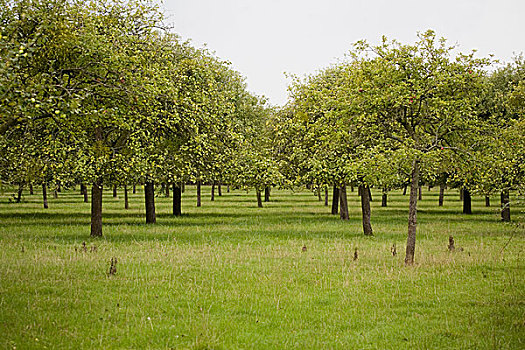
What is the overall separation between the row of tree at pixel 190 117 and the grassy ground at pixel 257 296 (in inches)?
104

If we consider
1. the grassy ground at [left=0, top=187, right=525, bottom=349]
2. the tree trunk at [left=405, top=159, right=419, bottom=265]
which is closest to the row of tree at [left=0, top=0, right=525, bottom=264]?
the tree trunk at [left=405, top=159, right=419, bottom=265]

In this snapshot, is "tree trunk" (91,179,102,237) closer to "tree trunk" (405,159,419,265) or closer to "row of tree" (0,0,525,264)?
"row of tree" (0,0,525,264)

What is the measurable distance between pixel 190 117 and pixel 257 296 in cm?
1345

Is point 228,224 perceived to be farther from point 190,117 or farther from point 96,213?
point 190,117

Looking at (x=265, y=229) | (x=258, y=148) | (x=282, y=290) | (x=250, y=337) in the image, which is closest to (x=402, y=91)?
(x=282, y=290)

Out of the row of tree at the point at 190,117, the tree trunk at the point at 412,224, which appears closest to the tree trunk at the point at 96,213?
the row of tree at the point at 190,117

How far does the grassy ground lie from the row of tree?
2.63 m

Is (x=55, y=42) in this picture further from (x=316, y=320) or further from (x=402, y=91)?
(x=316, y=320)

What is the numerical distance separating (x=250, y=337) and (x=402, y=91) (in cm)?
1008

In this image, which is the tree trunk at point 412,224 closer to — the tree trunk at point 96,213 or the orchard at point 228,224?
the orchard at point 228,224

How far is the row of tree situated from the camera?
15.6 m

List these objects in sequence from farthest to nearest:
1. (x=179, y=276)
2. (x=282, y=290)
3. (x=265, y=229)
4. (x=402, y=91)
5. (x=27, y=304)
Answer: (x=265, y=229) < (x=402, y=91) < (x=179, y=276) < (x=282, y=290) < (x=27, y=304)

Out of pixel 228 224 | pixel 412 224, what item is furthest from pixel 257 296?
pixel 228 224

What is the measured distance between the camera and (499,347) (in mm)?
9531
